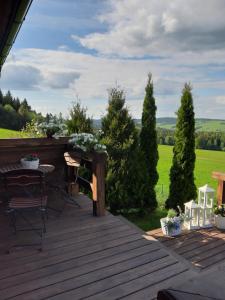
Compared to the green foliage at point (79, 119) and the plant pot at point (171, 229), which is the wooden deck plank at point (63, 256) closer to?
the plant pot at point (171, 229)

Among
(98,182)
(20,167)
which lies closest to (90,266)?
(98,182)

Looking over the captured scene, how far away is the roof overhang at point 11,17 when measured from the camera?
236cm

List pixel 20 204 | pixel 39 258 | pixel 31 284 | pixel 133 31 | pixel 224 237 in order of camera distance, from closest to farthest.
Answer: pixel 31 284 → pixel 39 258 → pixel 20 204 → pixel 224 237 → pixel 133 31

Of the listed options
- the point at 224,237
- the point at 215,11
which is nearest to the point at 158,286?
the point at 224,237

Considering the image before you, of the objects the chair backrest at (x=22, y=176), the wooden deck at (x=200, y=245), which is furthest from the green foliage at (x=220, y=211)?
the chair backrest at (x=22, y=176)

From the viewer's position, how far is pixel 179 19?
16.4ft

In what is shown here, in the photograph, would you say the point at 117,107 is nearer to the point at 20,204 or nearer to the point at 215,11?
the point at 215,11

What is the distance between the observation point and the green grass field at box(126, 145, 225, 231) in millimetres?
7348

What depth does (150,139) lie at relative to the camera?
779 cm

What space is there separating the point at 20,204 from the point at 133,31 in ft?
13.9

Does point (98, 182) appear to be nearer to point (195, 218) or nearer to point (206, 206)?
point (195, 218)

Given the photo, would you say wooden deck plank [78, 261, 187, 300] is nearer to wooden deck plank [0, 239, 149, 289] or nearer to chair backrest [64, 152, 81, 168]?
wooden deck plank [0, 239, 149, 289]

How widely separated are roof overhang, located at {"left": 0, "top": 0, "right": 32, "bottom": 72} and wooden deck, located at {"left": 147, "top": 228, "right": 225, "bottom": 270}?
133 inches

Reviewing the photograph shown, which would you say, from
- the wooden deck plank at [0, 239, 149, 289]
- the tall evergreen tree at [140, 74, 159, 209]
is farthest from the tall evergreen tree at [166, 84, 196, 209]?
the wooden deck plank at [0, 239, 149, 289]
